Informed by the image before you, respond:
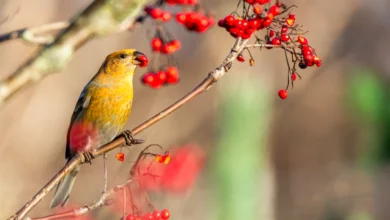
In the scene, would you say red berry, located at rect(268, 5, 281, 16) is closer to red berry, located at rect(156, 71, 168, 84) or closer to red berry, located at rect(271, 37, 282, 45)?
red berry, located at rect(271, 37, 282, 45)

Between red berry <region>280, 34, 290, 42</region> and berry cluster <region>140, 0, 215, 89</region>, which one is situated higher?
berry cluster <region>140, 0, 215, 89</region>

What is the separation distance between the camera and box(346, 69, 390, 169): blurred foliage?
5.81 m

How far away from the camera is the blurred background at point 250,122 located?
206 inches

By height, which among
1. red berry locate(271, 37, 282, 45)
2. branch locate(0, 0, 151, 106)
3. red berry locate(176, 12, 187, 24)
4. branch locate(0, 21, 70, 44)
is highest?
red berry locate(176, 12, 187, 24)

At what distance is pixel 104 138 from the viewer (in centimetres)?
227

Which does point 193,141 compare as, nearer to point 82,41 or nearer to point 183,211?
point 183,211

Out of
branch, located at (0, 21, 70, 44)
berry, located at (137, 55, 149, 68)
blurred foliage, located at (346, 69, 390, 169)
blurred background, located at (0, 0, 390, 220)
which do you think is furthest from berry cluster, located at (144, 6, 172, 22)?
blurred foliage, located at (346, 69, 390, 169)

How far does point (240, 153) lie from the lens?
5023mm

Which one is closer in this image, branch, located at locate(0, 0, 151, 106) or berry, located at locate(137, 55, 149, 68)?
branch, located at locate(0, 0, 151, 106)

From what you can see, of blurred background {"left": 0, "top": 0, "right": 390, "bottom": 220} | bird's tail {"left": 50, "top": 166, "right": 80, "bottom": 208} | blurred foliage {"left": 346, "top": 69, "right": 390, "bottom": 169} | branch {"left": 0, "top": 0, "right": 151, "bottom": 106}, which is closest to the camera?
branch {"left": 0, "top": 0, "right": 151, "bottom": 106}

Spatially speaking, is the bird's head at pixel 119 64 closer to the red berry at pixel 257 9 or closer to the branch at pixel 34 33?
the red berry at pixel 257 9

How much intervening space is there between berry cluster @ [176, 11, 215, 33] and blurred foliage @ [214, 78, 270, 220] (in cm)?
350

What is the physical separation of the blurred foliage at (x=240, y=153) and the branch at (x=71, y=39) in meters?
4.03

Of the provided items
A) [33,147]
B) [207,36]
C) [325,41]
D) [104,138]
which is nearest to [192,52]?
[207,36]
